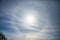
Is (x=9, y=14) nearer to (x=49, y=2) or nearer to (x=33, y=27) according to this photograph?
(x=33, y=27)

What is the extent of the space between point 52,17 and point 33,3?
1.54ft

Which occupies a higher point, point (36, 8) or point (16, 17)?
point (36, 8)

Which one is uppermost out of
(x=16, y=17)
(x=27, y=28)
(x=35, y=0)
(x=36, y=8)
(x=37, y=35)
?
(x=35, y=0)

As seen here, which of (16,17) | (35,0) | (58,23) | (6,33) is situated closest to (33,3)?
(35,0)

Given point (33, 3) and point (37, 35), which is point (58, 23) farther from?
point (33, 3)

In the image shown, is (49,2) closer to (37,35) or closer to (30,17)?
(30,17)

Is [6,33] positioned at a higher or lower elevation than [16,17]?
lower

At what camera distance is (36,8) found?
2131 millimetres

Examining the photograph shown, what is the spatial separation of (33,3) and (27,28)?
0.52m

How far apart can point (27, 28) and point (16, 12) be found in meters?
0.39

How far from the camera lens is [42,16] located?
210 cm

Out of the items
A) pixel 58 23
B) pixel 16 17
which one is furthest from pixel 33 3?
pixel 58 23

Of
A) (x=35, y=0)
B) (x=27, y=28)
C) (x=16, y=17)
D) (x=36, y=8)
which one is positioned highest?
(x=35, y=0)

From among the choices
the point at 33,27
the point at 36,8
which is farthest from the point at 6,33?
the point at 36,8
